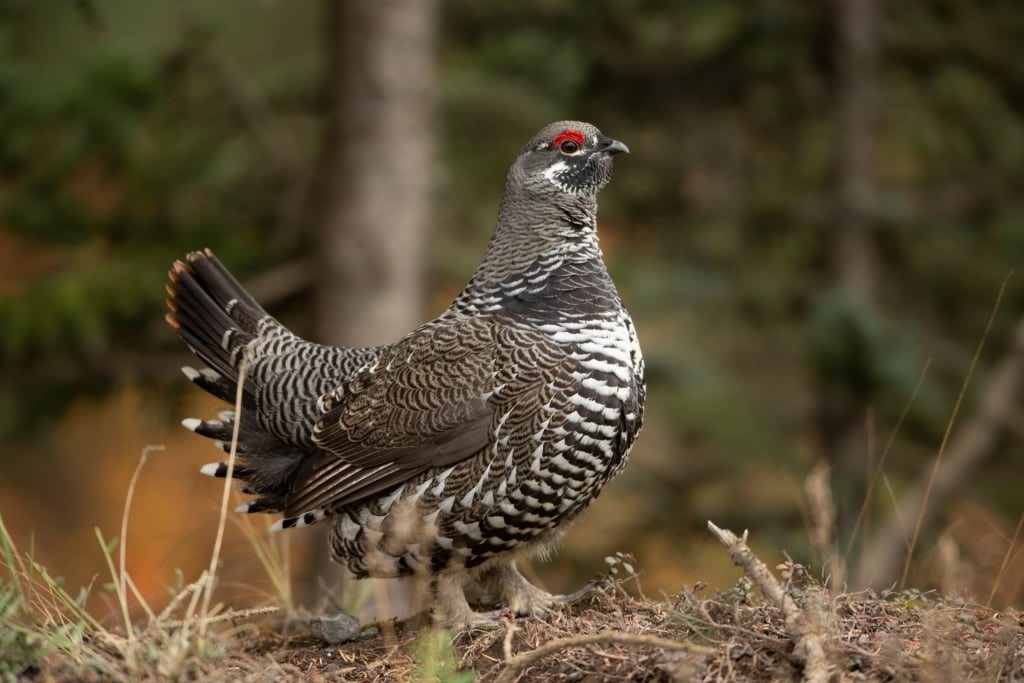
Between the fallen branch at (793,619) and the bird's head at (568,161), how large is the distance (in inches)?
79.9

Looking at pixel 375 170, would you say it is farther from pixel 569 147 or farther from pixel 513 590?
pixel 513 590

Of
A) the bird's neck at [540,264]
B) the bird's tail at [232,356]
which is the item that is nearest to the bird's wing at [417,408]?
the bird's neck at [540,264]

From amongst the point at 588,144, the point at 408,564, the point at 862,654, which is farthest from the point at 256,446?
the point at 862,654

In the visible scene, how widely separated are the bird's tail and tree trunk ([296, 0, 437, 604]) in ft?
9.18

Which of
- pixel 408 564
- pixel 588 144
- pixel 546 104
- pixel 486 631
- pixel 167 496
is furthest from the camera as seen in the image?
pixel 167 496

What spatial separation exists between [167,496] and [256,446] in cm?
1098

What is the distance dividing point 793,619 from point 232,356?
2.94 metres

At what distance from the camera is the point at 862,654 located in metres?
3.29

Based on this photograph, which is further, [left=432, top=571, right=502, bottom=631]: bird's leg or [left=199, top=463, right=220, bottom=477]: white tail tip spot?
[left=199, top=463, right=220, bottom=477]: white tail tip spot

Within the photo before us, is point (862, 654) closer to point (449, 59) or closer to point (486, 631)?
point (486, 631)

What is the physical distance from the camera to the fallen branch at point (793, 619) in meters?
3.11

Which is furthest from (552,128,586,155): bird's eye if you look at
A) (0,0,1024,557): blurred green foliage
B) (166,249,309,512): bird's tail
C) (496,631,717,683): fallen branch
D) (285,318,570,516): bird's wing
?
(0,0,1024,557): blurred green foliage

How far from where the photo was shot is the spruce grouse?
4.32 meters

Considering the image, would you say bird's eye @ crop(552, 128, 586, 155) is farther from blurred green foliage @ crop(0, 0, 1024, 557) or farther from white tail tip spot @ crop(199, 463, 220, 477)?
blurred green foliage @ crop(0, 0, 1024, 557)
